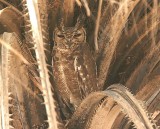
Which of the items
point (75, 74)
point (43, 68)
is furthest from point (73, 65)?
point (43, 68)

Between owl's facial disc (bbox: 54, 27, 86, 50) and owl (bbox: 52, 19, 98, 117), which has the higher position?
owl's facial disc (bbox: 54, 27, 86, 50)

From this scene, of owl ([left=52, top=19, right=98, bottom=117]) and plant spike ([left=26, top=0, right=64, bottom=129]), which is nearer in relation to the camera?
plant spike ([left=26, top=0, right=64, bottom=129])

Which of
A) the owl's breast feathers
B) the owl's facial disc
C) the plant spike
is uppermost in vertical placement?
the owl's facial disc

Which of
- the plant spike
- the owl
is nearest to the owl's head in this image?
the owl

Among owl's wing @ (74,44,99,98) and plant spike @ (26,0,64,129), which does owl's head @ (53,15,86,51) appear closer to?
owl's wing @ (74,44,99,98)

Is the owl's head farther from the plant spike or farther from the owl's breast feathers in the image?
the plant spike

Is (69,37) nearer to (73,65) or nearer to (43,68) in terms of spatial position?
(73,65)

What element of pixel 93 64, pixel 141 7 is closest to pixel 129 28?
pixel 141 7

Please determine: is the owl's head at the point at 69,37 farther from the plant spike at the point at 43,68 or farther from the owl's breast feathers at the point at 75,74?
the plant spike at the point at 43,68
